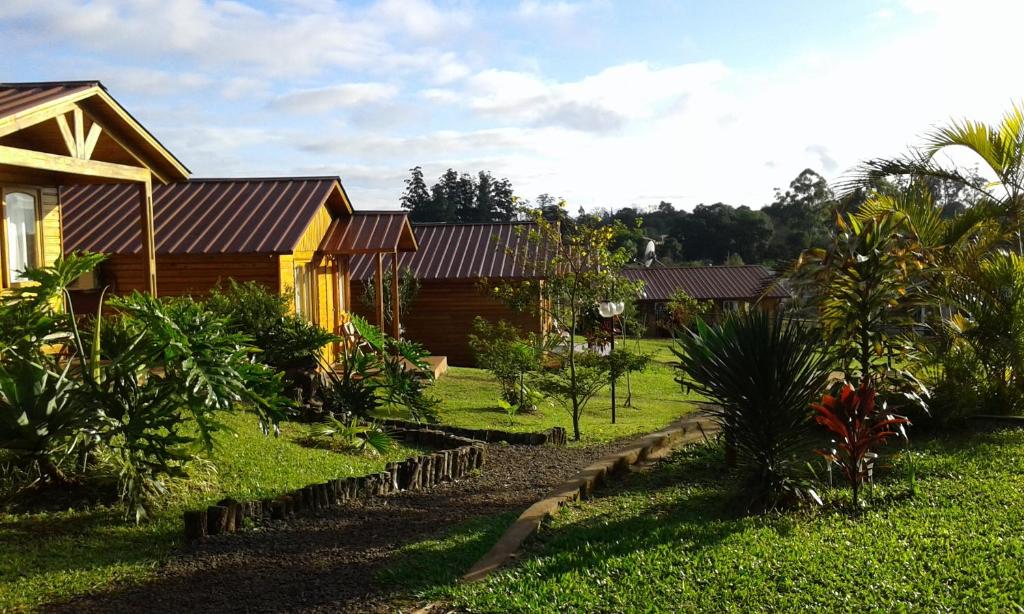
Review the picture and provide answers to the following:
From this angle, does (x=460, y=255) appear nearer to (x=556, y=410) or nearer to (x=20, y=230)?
(x=556, y=410)

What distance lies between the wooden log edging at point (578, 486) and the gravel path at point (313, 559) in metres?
0.58

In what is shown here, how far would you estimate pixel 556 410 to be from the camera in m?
16.1

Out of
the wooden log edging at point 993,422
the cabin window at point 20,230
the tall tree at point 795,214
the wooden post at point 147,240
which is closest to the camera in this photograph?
the wooden log edging at point 993,422

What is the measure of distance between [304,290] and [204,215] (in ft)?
8.24

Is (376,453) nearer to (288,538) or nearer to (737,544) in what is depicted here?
(288,538)

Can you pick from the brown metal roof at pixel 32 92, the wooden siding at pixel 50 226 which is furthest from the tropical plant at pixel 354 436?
the wooden siding at pixel 50 226

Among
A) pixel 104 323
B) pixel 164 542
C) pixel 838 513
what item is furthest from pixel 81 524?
pixel 838 513

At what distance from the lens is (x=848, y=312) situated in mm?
8047

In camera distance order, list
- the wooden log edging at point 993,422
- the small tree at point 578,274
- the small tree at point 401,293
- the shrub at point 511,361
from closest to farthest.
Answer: the wooden log edging at point 993,422 → the small tree at point 578,274 → the shrub at point 511,361 → the small tree at point 401,293

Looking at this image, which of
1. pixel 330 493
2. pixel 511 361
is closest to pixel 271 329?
pixel 511 361

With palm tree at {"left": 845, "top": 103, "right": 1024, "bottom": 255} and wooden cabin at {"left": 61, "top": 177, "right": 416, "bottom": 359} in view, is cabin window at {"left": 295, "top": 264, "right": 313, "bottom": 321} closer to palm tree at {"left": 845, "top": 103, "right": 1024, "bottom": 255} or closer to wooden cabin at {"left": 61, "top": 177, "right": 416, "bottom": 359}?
wooden cabin at {"left": 61, "top": 177, "right": 416, "bottom": 359}

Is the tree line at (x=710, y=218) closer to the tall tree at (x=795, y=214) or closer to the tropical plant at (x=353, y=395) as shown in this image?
the tall tree at (x=795, y=214)

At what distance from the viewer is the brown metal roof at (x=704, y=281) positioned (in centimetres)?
4122

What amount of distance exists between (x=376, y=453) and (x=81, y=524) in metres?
3.99
